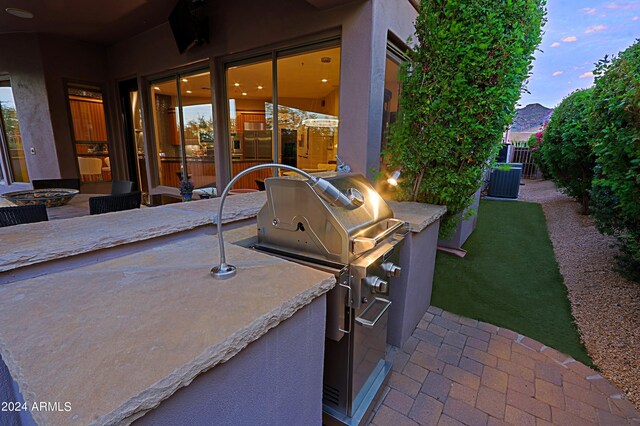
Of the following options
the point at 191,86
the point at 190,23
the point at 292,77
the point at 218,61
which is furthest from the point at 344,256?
the point at 191,86

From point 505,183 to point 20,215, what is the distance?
396 inches

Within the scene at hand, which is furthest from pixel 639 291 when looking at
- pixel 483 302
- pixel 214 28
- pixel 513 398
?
pixel 214 28

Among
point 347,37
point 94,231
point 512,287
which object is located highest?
point 347,37

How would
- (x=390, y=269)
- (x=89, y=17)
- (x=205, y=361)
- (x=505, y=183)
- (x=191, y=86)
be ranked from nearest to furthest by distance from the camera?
(x=205, y=361)
(x=390, y=269)
(x=89, y=17)
(x=191, y=86)
(x=505, y=183)

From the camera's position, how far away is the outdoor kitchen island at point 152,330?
57 cm

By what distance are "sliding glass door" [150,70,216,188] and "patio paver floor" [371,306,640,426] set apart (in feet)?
13.8

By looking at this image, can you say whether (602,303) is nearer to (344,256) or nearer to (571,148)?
(344,256)

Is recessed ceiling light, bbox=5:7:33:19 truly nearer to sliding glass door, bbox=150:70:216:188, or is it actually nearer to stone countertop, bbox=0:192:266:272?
sliding glass door, bbox=150:70:216:188

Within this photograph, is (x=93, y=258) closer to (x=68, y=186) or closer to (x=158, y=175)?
(x=68, y=186)

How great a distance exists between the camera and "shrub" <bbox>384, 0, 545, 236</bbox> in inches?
87.6

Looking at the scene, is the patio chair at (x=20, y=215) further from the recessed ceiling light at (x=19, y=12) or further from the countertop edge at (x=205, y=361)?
the recessed ceiling light at (x=19, y=12)

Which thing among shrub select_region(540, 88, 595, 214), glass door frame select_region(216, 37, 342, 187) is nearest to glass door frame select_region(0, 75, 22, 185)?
glass door frame select_region(216, 37, 342, 187)

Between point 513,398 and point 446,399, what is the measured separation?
425mm

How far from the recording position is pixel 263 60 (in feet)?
12.7
